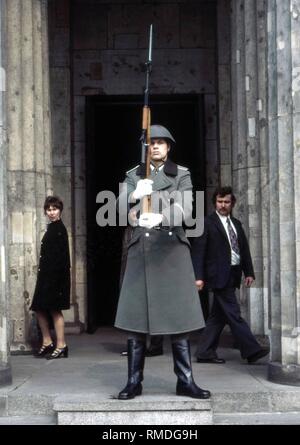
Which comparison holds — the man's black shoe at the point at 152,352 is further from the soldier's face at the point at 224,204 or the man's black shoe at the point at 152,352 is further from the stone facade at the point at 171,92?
the soldier's face at the point at 224,204

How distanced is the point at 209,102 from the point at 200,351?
5020mm

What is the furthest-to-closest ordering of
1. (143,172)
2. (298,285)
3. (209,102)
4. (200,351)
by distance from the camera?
(209,102) < (200,351) < (298,285) < (143,172)

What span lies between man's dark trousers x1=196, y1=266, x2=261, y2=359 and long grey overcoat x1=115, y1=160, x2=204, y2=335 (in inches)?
90.0

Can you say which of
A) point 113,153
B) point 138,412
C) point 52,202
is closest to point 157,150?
point 138,412

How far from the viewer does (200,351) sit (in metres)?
10.3

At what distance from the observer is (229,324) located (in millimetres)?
10391

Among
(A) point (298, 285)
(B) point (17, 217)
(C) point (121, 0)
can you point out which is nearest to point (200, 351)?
(A) point (298, 285)

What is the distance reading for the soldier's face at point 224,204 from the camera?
10.6 meters

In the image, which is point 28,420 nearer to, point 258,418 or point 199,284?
point 258,418

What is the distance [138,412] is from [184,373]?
55 centimetres

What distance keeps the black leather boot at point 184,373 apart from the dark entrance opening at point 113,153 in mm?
5779

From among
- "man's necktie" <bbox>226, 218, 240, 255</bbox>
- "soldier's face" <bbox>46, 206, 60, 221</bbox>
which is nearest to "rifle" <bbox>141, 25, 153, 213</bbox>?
"man's necktie" <bbox>226, 218, 240, 255</bbox>

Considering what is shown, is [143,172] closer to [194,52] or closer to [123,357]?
[123,357]

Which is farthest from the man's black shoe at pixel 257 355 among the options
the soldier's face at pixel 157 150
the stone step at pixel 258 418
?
the soldier's face at pixel 157 150
